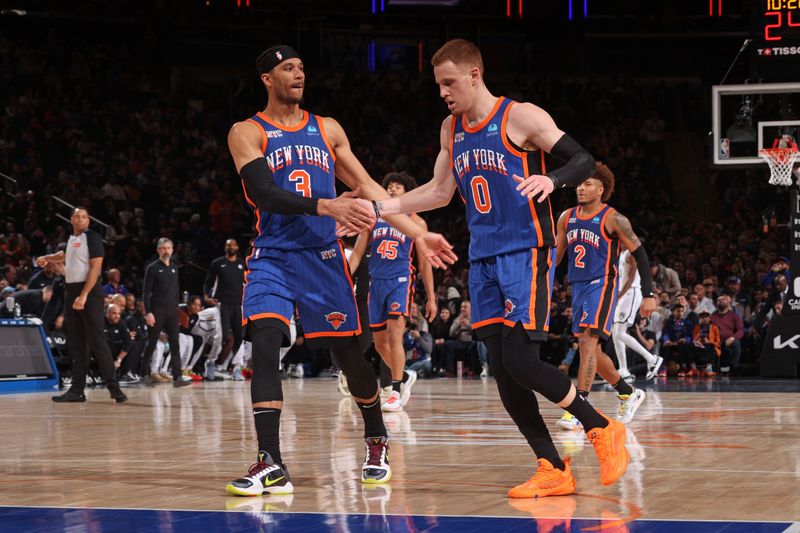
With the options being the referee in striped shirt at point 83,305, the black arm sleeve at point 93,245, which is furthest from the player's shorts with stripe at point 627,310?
the black arm sleeve at point 93,245

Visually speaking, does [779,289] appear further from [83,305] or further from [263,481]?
[263,481]

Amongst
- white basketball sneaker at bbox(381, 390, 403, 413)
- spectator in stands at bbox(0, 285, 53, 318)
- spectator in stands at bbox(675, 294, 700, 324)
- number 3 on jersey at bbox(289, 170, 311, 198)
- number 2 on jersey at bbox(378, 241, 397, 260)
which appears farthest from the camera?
spectator in stands at bbox(675, 294, 700, 324)

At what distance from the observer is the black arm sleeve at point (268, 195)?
17.9ft

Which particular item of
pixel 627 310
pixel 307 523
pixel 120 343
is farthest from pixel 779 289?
pixel 307 523

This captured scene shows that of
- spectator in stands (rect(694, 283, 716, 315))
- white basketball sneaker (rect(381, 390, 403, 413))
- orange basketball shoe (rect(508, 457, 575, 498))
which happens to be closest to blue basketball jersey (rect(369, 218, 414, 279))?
white basketball sneaker (rect(381, 390, 403, 413))

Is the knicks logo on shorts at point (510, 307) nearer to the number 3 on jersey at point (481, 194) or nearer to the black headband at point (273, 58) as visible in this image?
the number 3 on jersey at point (481, 194)

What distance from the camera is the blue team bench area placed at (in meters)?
4.36

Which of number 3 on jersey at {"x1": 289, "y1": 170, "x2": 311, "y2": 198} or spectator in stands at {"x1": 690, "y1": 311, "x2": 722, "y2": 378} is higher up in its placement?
number 3 on jersey at {"x1": 289, "y1": 170, "x2": 311, "y2": 198}

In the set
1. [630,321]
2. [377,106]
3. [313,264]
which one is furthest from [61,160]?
[313,264]

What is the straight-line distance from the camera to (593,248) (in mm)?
9227

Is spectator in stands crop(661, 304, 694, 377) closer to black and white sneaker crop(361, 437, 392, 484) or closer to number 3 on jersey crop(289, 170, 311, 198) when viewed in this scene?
black and white sneaker crop(361, 437, 392, 484)

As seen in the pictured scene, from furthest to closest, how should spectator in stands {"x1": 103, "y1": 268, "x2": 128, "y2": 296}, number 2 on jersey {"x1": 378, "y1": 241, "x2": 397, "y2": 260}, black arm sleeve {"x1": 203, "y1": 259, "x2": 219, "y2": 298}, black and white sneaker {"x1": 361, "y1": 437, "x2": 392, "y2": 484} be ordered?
spectator in stands {"x1": 103, "y1": 268, "x2": 128, "y2": 296}
black arm sleeve {"x1": 203, "y1": 259, "x2": 219, "y2": 298}
number 2 on jersey {"x1": 378, "y1": 241, "x2": 397, "y2": 260}
black and white sneaker {"x1": 361, "y1": 437, "x2": 392, "y2": 484}

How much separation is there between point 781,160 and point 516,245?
1142 centimetres

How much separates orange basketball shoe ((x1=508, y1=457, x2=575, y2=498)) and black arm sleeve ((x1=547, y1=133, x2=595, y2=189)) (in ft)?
4.35
